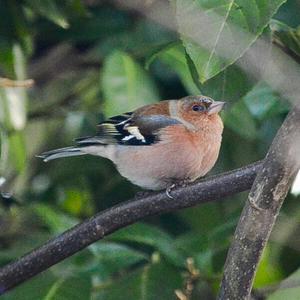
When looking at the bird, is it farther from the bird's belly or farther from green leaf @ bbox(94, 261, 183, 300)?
green leaf @ bbox(94, 261, 183, 300)

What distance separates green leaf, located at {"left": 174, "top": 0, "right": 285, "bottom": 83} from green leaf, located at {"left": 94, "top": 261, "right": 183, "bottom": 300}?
955 millimetres

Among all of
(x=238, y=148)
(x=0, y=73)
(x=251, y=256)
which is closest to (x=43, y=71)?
(x=0, y=73)

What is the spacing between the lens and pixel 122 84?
309 centimetres

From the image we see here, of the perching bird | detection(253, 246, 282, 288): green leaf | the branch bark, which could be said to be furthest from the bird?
the branch bark

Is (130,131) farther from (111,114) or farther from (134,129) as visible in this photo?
(111,114)

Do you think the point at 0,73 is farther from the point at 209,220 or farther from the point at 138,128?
the point at 209,220

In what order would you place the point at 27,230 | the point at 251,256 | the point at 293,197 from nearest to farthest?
the point at 251,256
the point at 293,197
the point at 27,230

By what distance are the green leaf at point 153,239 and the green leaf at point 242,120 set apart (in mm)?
450

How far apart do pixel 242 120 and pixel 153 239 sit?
20.1 inches

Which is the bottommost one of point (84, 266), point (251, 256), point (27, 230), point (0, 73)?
point (27, 230)

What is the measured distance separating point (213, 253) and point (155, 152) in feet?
1.85

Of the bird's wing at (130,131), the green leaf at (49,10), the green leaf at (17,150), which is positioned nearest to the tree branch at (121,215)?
the green leaf at (49,10)

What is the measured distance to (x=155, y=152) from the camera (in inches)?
133

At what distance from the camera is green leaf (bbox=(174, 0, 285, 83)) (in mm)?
2018
